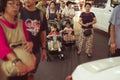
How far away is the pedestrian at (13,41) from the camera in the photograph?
2332 mm

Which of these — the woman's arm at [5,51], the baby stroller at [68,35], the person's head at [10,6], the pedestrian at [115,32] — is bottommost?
the baby stroller at [68,35]

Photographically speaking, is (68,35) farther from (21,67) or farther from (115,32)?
(21,67)

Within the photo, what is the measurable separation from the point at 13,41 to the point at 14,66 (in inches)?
12.7

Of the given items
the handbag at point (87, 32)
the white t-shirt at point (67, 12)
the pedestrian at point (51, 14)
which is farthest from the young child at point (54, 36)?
the white t-shirt at point (67, 12)

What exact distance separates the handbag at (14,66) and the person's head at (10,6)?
14.9 inches

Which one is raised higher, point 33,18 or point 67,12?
point 33,18

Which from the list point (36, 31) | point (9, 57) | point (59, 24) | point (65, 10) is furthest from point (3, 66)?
point (65, 10)

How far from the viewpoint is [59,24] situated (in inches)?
332

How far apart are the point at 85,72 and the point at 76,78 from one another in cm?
10

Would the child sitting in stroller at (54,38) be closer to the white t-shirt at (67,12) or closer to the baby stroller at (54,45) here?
the baby stroller at (54,45)

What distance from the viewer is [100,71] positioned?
86.8 inches

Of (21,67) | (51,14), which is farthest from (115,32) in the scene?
(51,14)

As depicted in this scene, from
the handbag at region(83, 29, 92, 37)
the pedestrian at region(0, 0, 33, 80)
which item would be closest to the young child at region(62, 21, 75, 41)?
the handbag at region(83, 29, 92, 37)

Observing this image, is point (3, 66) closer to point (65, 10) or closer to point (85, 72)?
point (85, 72)
